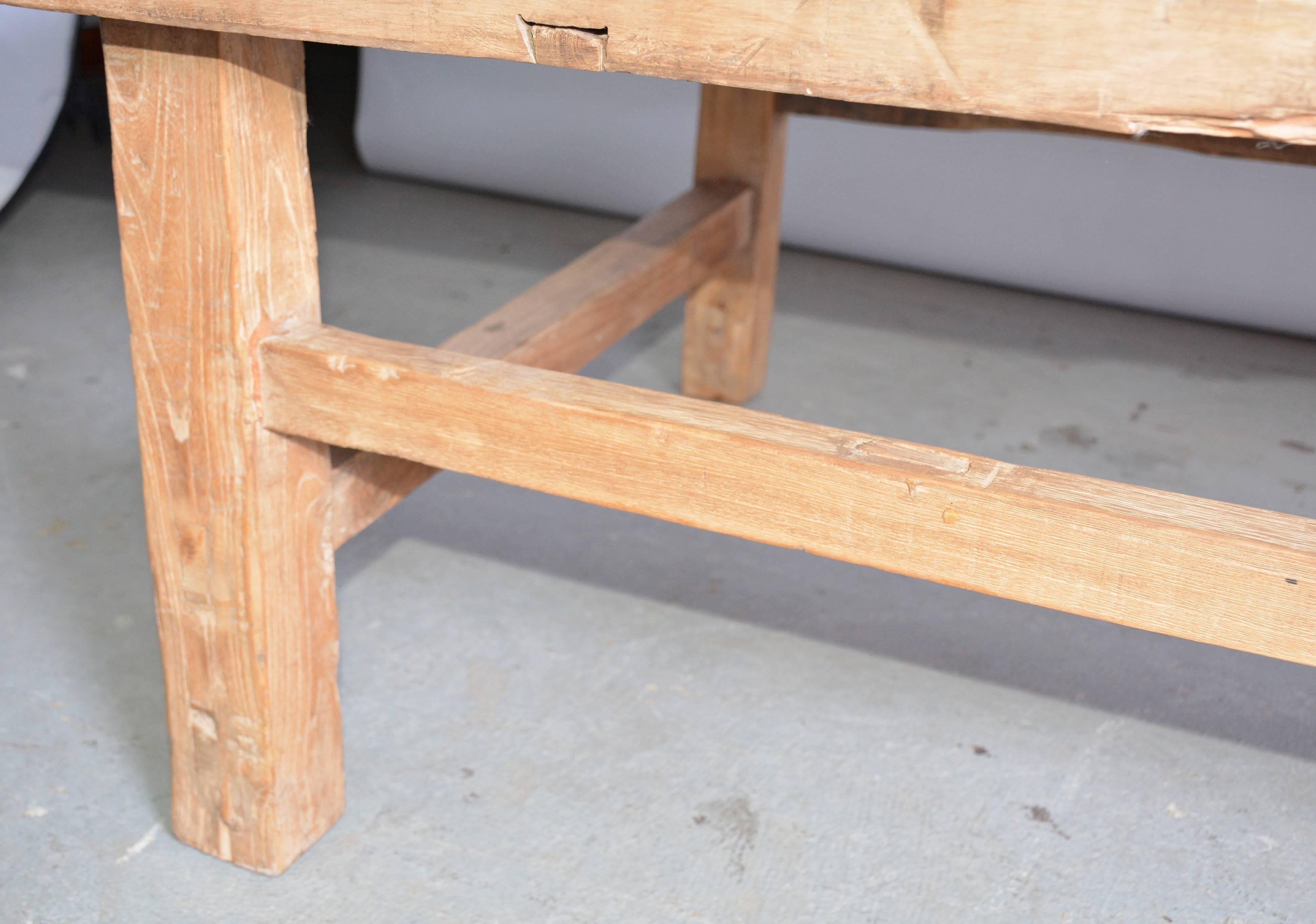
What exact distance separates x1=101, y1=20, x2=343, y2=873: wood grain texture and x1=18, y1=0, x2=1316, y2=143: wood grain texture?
231 mm

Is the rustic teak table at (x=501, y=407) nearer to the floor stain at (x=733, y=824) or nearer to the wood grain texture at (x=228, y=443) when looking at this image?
the wood grain texture at (x=228, y=443)

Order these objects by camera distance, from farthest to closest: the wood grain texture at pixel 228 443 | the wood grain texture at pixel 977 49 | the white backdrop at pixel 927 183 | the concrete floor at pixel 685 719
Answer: the white backdrop at pixel 927 183
the concrete floor at pixel 685 719
the wood grain texture at pixel 228 443
the wood grain texture at pixel 977 49

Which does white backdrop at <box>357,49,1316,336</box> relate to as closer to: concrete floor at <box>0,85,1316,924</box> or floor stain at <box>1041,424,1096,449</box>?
concrete floor at <box>0,85,1316,924</box>

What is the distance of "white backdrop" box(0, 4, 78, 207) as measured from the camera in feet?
9.84

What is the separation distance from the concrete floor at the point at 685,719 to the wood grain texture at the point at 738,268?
10 cm

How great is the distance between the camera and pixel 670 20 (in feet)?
2.39

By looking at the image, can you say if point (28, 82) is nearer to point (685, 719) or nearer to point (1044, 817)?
point (685, 719)

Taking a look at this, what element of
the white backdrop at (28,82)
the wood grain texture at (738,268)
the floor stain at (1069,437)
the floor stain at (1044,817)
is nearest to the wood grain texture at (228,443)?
the floor stain at (1044,817)

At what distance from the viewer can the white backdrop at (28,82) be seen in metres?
3.00

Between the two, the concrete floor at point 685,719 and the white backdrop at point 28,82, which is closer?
the concrete floor at point 685,719

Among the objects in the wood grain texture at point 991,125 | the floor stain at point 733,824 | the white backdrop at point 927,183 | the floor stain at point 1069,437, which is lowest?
the floor stain at point 733,824

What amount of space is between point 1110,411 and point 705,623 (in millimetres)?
1037

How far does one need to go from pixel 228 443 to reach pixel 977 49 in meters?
0.68

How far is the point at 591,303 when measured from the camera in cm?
145
